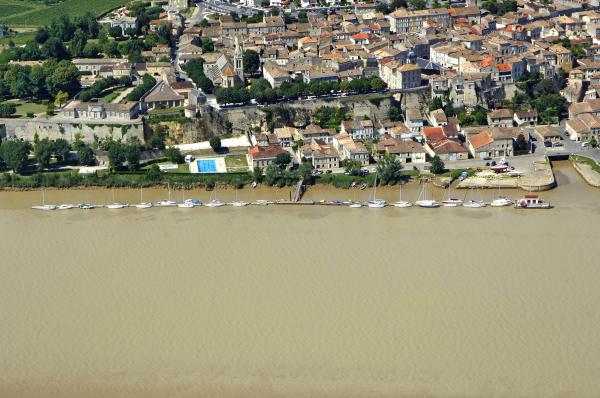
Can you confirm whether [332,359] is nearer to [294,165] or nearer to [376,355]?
[376,355]

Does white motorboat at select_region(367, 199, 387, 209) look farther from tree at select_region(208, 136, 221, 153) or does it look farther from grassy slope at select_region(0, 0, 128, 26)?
grassy slope at select_region(0, 0, 128, 26)

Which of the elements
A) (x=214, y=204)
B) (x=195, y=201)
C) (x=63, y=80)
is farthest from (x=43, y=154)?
(x=63, y=80)

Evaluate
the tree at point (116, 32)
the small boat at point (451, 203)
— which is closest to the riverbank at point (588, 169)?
the small boat at point (451, 203)

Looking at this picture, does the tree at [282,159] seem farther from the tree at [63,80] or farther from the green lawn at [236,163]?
the tree at [63,80]

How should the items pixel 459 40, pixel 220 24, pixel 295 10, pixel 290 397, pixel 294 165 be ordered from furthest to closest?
pixel 295 10 < pixel 220 24 < pixel 459 40 < pixel 294 165 < pixel 290 397

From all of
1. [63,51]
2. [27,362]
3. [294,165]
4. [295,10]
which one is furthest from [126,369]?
Answer: [295,10]
